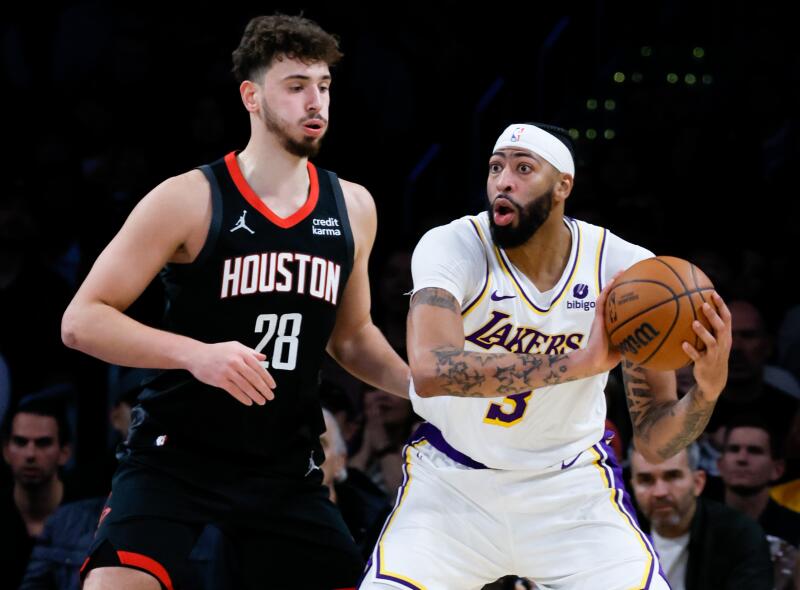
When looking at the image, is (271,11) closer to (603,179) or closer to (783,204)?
(603,179)

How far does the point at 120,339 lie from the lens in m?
3.90

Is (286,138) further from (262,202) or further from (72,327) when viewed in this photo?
(72,327)

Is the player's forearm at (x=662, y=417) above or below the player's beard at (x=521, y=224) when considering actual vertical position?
below

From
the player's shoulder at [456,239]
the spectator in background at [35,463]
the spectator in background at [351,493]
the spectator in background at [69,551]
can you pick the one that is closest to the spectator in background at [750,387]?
the spectator in background at [351,493]

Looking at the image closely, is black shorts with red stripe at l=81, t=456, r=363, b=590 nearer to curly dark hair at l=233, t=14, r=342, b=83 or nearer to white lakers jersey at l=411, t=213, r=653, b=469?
white lakers jersey at l=411, t=213, r=653, b=469

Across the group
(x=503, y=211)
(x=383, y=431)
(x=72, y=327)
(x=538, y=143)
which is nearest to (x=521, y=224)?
(x=503, y=211)

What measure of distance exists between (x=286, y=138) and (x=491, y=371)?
1.09 m

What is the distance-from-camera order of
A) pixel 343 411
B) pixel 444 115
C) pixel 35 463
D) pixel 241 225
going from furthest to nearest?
pixel 444 115
pixel 343 411
pixel 35 463
pixel 241 225

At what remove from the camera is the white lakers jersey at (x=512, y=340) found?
424 cm

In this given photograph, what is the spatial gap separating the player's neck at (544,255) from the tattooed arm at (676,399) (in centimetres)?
38

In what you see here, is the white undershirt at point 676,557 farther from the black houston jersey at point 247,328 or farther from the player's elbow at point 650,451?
the black houston jersey at point 247,328

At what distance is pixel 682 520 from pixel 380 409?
1818 mm

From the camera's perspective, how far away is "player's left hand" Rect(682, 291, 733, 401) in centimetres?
380

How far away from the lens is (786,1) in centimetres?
996
